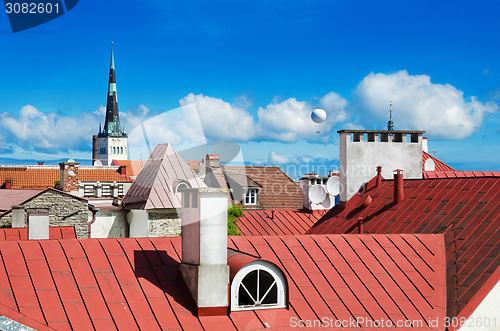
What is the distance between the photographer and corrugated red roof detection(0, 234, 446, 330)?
9.99 metres

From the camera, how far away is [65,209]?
105 feet

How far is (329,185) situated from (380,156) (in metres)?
2.30

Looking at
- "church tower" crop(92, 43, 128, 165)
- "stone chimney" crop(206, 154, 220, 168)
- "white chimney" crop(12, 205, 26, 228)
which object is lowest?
"white chimney" crop(12, 205, 26, 228)

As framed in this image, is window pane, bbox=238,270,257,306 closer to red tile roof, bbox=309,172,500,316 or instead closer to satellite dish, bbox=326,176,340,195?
red tile roof, bbox=309,172,500,316

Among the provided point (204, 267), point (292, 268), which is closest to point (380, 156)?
point (292, 268)

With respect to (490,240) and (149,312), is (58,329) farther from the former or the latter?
(490,240)

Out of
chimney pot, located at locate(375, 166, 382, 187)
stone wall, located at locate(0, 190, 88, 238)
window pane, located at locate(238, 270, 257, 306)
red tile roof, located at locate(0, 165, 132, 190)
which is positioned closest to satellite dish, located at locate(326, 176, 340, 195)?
chimney pot, located at locate(375, 166, 382, 187)

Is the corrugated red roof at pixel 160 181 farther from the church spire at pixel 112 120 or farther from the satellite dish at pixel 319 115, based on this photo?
the church spire at pixel 112 120

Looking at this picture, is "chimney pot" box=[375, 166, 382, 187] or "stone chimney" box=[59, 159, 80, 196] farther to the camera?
"stone chimney" box=[59, 159, 80, 196]

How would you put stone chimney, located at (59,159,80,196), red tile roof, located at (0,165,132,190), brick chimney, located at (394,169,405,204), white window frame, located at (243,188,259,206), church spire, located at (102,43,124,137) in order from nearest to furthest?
brick chimney, located at (394,169,405,204), stone chimney, located at (59,159,80,196), white window frame, located at (243,188,259,206), red tile roof, located at (0,165,132,190), church spire, located at (102,43,124,137)

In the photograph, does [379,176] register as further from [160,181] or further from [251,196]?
[251,196]

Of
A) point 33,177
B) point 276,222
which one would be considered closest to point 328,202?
point 276,222

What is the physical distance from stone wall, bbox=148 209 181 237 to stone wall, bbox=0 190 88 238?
561 centimetres

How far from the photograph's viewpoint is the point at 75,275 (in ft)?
34.8
